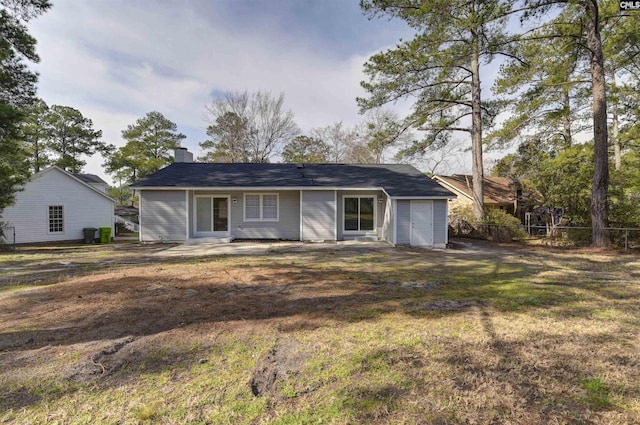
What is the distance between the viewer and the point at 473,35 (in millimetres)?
13562

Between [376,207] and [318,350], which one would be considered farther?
[376,207]

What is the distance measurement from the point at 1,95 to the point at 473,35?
20.4 metres

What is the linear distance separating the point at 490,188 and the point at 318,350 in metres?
27.8

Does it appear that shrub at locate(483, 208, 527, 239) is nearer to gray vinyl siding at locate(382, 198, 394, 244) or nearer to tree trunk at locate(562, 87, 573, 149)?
gray vinyl siding at locate(382, 198, 394, 244)

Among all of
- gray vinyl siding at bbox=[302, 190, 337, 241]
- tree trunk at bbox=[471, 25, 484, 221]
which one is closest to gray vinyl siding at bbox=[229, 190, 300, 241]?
gray vinyl siding at bbox=[302, 190, 337, 241]

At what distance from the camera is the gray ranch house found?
13.0m

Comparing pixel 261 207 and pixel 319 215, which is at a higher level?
pixel 261 207

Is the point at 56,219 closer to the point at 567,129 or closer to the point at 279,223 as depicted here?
the point at 279,223

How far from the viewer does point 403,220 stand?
42.5 ft

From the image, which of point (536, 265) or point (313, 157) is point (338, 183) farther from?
point (313, 157)

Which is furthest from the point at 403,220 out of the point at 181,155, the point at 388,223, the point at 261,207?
the point at 181,155

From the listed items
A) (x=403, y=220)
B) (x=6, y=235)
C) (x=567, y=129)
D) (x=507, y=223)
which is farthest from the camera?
(x=567, y=129)

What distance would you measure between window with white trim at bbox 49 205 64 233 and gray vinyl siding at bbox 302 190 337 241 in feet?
45.9

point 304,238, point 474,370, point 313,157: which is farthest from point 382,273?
point 313,157
